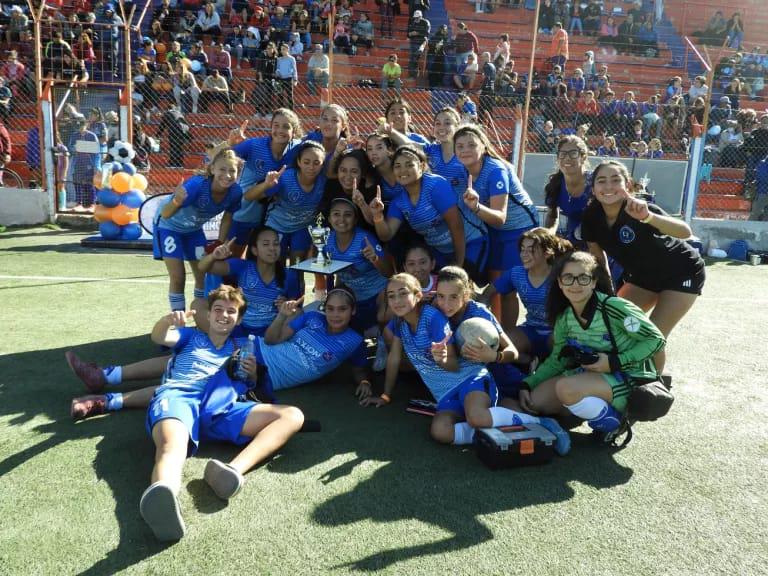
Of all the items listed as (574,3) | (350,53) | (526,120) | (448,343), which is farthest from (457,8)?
(448,343)

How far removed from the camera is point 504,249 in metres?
5.25

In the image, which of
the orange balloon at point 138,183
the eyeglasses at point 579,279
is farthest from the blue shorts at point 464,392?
the orange balloon at point 138,183

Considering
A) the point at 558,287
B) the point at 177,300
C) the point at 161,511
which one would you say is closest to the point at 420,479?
the point at 161,511

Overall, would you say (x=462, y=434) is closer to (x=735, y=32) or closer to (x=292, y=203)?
(x=292, y=203)

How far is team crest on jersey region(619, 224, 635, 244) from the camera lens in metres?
4.27

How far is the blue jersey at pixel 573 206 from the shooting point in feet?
16.1

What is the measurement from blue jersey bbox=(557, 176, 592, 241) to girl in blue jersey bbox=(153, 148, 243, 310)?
255 cm

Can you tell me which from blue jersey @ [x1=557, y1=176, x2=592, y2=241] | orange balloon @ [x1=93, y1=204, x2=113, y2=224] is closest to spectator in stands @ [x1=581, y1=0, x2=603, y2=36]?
orange balloon @ [x1=93, y1=204, x2=113, y2=224]

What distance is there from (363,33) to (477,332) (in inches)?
581

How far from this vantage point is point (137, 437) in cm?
356

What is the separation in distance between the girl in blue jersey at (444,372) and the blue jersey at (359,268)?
92cm

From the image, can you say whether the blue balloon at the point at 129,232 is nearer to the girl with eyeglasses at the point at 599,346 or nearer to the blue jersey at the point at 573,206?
the blue jersey at the point at 573,206

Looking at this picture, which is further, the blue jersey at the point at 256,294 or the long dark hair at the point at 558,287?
the blue jersey at the point at 256,294

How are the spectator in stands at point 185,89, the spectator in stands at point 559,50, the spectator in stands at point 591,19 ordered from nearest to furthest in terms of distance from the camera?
the spectator in stands at point 185,89, the spectator in stands at point 559,50, the spectator in stands at point 591,19
